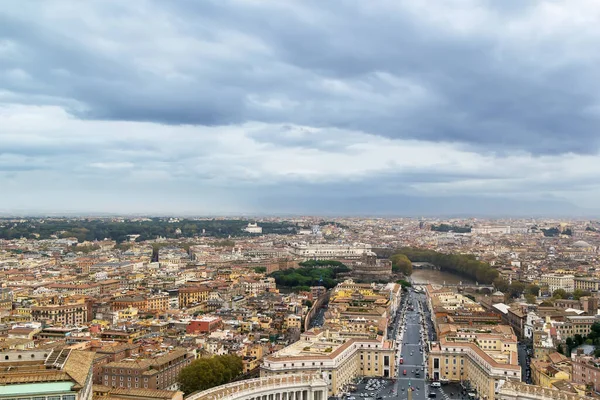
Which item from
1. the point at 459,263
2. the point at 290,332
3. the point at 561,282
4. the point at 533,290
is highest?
the point at 459,263

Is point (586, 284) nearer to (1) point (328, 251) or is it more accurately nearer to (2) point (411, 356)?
(2) point (411, 356)

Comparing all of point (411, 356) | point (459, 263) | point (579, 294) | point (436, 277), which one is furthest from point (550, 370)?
point (459, 263)

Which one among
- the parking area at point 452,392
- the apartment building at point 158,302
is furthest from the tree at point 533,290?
the apartment building at point 158,302

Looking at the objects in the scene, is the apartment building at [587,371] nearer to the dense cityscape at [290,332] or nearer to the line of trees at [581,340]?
the dense cityscape at [290,332]

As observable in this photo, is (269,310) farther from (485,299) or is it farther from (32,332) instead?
(485,299)

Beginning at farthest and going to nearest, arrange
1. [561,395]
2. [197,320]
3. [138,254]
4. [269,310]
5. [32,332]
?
[138,254]
[269,310]
[197,320]
[32,332]
[561,395]

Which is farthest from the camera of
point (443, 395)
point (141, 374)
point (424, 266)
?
point (424, 266)

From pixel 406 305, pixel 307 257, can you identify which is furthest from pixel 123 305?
pixel 307 257
